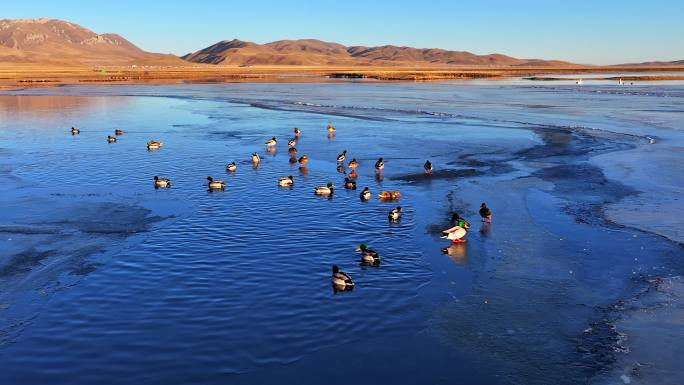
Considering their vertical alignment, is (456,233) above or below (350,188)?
below

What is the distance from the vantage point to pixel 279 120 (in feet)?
160

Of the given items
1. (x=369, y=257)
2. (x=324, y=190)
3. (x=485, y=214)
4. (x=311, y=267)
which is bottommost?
(x=311, y=267)

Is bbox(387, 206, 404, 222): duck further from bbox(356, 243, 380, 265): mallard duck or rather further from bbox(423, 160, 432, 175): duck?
bbox(423, 160, 432, 175): duck

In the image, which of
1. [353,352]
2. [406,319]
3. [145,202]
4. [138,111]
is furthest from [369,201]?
[138,111]

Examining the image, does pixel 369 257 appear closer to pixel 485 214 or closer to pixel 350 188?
pixel 485 214

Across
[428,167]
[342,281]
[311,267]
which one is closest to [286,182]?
[428,167]

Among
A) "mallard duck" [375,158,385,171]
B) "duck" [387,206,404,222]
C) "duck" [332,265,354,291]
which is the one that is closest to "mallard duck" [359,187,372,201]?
"duck" [387,206,404,222]

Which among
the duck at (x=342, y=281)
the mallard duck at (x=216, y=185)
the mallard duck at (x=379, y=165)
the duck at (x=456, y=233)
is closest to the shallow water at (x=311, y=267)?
→ the duck at (x=342, y=281)

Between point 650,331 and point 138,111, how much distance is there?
50.2 m

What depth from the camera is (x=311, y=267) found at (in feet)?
49.9

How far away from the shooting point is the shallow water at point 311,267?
10.9 m

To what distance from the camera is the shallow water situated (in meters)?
10.9

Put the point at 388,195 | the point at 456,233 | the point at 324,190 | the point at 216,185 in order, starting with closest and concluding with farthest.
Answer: the point at 456,233 < the point at 388,195 < the point at 324,190 < the point at 216,185

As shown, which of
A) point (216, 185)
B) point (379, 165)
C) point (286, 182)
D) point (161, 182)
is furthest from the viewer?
point (379, 165)
